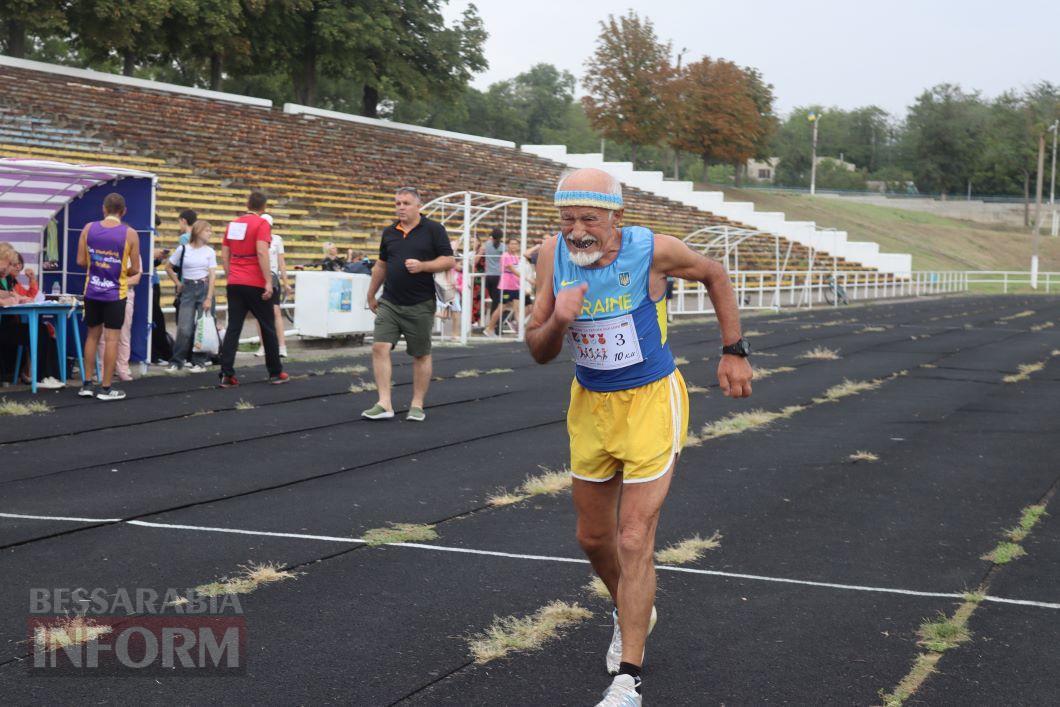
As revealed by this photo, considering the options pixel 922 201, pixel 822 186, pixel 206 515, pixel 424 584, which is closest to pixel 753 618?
pixel 424 584

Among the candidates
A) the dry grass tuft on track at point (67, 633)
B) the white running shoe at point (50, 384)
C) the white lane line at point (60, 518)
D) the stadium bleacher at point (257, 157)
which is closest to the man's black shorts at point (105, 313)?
the white running shoe at point (50, 384)

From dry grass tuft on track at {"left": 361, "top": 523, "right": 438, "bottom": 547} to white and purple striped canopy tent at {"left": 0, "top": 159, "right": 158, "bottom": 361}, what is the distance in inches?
332

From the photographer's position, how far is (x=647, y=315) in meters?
4.74

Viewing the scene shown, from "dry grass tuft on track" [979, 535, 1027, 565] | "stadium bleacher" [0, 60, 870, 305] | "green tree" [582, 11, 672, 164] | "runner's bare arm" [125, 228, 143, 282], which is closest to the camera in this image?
"dry grass tuft on track" [979, 535, 1027, 565]

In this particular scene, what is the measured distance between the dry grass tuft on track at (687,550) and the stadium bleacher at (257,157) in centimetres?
1780

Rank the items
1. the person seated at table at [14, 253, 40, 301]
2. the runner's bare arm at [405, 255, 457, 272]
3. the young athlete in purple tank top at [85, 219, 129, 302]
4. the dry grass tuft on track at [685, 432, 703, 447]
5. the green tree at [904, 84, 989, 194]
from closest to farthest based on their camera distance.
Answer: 1. the dry grass tuft on track at [685, 432, 703, 447]
2. the runner's bare arm at [405, 255, 457, 272]
3. the young athlete in purple tank top at [85, 219, 129, 302]
4. the person seated at table at [14, 253, 40, 301]
5. the green tree at [904, 84, 989, 194]

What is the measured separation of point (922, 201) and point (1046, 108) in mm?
28691

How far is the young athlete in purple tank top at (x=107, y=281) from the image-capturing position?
12.3 meters

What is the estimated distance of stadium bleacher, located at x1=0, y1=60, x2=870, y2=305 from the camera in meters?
26.7

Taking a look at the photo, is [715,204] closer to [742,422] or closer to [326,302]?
[326,302]

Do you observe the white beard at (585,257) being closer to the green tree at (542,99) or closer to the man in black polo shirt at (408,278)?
the man in black polo shirt at (408,278)

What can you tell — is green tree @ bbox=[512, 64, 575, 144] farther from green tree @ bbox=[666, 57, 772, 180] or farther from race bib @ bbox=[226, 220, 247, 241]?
race bib @ bbox=[226, 220, 247, 241]

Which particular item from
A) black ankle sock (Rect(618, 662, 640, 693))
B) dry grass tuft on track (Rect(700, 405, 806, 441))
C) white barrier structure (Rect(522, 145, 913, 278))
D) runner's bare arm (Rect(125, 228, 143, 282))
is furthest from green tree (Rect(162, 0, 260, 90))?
black ankle sock (Rect(618, 662, 640, 693))

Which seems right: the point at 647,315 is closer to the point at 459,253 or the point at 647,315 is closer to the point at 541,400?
Result: the point at 541,400
